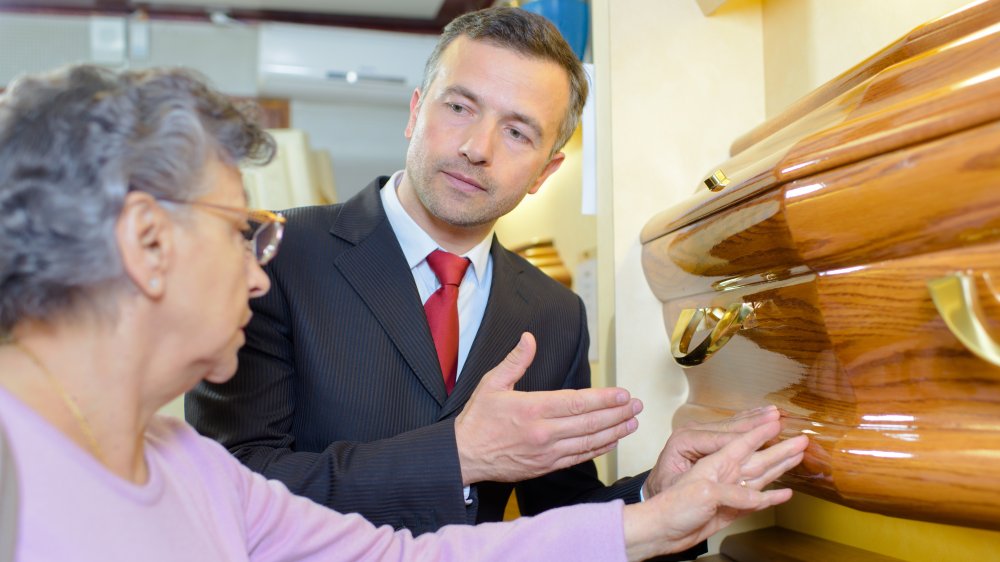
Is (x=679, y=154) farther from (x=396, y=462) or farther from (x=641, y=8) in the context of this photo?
(x=396, y=462)

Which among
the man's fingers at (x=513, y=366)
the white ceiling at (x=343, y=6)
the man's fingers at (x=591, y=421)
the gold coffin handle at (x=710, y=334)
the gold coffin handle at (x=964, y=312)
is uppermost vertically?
the white ceiling at (x=343, y=6)

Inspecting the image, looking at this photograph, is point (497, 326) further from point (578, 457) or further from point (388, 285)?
point (578, 457)

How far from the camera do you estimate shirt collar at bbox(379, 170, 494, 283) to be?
1918mm

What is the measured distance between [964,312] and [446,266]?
3.94ft

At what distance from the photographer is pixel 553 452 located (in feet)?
4.71

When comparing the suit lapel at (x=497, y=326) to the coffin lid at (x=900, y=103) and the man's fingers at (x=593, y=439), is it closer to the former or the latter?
the man's fingers at (x=593, y=439)

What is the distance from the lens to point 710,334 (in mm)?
1342

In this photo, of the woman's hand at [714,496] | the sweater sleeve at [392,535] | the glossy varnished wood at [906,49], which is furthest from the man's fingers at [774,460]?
the glossy varnished wood at [906,49]

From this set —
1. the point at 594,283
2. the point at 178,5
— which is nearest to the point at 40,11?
the point at 178,5

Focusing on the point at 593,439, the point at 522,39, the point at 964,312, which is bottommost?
the point at 593,439

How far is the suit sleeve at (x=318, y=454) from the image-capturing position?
1506 mm

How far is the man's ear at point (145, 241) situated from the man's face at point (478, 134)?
3.19 ft

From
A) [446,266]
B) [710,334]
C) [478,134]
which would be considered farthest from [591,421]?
[478,134]

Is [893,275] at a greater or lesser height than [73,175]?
lesser
